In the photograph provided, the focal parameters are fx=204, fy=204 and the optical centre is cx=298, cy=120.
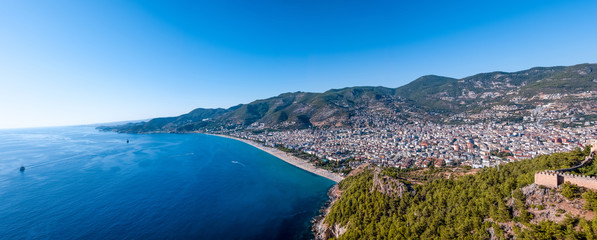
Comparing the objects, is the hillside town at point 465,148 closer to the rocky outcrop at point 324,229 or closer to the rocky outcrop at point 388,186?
the rocky outcrop at point 388,186

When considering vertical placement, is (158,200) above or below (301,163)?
above

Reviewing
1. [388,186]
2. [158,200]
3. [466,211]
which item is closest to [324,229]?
[388,186]

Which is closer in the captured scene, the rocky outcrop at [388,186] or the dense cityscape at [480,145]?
the rocky outcrop at [388,186]

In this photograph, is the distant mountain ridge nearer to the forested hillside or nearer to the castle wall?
the forested hillside

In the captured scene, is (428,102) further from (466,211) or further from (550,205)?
(550,205)

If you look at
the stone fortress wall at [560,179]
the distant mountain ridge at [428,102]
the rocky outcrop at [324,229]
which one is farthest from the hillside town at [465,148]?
the distant mountain ridge at [428,102]

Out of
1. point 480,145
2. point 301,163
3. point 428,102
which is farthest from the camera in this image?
point 428,102
